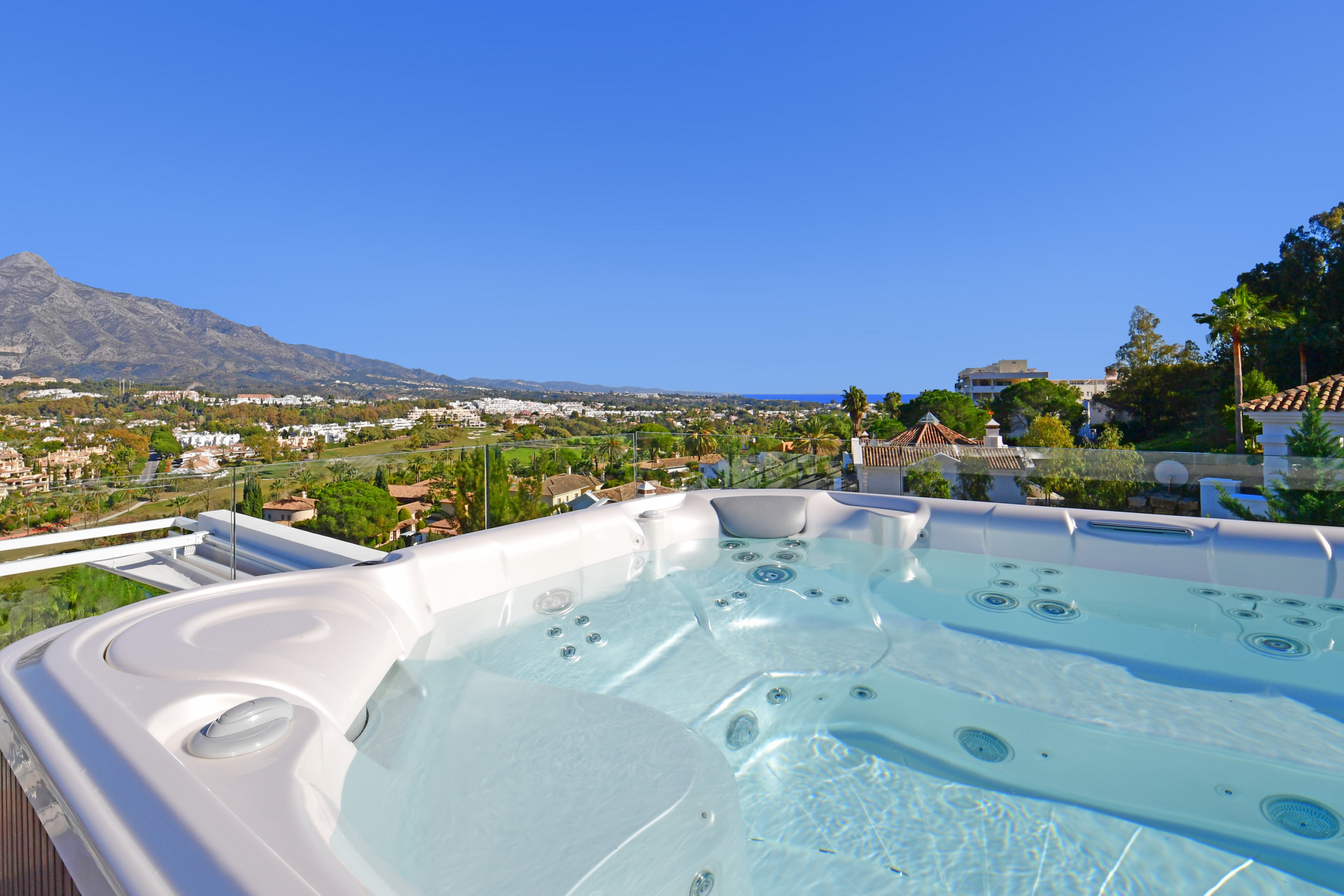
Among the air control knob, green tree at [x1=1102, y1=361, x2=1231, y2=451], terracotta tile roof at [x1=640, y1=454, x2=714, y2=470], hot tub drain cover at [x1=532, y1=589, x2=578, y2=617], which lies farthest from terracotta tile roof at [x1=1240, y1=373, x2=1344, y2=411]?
green tree at [x1=1102, y1=361, x2=1231, y2=451]

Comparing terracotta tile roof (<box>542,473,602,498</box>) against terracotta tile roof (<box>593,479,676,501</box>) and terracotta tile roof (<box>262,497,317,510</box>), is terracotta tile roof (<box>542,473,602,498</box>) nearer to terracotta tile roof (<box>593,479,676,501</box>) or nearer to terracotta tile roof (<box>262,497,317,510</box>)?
terracotta tile roof (<box>593,479,676,501</box>)

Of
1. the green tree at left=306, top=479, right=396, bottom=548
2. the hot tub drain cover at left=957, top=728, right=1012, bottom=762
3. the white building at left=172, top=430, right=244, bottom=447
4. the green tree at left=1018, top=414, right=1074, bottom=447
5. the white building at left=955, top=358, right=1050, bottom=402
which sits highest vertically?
the white building at left=955, top=358, right=1050, bottom=402

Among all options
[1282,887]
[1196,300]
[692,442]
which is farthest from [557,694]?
[1196,300]

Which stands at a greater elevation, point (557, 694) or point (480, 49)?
point (480, 49)

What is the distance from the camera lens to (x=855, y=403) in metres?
24.8

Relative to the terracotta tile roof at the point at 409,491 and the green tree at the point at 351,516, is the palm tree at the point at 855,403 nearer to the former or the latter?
the terracotta tile roof at the point at 409,491

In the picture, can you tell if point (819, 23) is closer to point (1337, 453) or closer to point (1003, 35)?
point (1003, 35)

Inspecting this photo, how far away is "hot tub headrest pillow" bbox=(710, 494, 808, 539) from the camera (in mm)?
3715

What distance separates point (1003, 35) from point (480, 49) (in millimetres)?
9174

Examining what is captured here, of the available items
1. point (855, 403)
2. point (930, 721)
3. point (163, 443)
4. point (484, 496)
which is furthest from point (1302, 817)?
point (855, 403)

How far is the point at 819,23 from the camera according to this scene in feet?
32.2

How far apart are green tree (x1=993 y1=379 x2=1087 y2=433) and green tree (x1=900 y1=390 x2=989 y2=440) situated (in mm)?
2680

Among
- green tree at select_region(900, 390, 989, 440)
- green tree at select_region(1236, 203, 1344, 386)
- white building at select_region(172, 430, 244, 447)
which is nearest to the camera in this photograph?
white building at select_region(172, 430, 244, 447)

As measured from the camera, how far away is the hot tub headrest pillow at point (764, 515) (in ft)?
12.2
